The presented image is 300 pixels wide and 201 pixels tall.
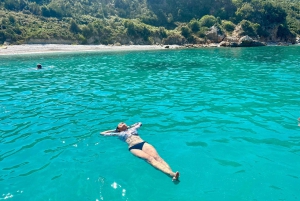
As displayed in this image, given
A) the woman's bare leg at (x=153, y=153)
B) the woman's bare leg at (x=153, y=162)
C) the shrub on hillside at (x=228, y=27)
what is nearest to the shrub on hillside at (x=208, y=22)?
the shrub on hillside at (x=228, y=27)

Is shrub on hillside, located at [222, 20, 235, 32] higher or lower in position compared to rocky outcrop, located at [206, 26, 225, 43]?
higher

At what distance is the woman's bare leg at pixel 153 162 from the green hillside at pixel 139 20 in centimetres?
6875

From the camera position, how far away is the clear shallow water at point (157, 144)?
6840 millimetres

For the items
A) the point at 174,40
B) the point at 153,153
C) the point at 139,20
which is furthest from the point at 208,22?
the point at 153,153

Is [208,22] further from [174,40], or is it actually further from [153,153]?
[153,153]

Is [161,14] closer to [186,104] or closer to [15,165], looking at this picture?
[186,104]

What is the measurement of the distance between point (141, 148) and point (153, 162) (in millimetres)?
1067

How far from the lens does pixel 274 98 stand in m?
14.8

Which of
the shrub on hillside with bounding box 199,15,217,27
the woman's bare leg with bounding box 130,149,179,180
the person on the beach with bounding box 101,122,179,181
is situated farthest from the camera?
the shrub on hillside with bounding box 199,15,217,27

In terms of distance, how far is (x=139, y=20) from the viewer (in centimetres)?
9775

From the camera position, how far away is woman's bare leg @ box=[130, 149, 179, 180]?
7.14m

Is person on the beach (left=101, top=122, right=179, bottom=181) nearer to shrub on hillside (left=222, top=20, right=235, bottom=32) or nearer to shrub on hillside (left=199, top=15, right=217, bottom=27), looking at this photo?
shrub on hillside (left=199, top=15, right=217, bottom=27)

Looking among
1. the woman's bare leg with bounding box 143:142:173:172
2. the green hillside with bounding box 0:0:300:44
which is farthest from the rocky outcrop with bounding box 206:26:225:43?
the woman's bare leg with bounding box 143:142:173:172

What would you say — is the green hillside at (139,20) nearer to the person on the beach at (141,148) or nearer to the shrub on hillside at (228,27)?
the shrub on hillside at (228,27)
